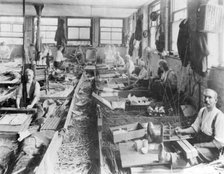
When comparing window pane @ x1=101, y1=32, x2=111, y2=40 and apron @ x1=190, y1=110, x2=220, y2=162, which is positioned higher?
window pane @ x1=101, y1=32, x2=111, y2=40

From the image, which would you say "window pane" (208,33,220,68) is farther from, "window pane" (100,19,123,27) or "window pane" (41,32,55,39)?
"window pane" (41,32,55,39)

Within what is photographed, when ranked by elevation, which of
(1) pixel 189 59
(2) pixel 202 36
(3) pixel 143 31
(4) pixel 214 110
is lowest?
(4) pixel 214 110

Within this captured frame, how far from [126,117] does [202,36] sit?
2.29 meters

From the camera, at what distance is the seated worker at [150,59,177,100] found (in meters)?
6.81

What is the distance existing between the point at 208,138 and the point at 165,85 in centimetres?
346

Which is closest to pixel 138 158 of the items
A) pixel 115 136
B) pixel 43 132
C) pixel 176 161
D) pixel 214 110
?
pixel 176 161

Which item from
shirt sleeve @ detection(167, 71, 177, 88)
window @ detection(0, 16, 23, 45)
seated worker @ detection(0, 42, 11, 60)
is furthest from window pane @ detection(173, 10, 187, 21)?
window @ detection(0, 16, 23, 45)

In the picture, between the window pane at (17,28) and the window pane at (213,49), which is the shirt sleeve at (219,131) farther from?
the window pane at (17,28)

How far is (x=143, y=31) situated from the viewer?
40.5 ft

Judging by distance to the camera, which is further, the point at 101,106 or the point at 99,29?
the point at 99,29

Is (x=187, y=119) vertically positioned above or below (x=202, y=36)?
below

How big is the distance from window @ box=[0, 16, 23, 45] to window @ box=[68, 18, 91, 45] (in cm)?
367

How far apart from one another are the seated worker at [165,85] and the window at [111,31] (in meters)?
12.1

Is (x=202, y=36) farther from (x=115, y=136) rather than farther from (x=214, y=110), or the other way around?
(x=115, y=136)
